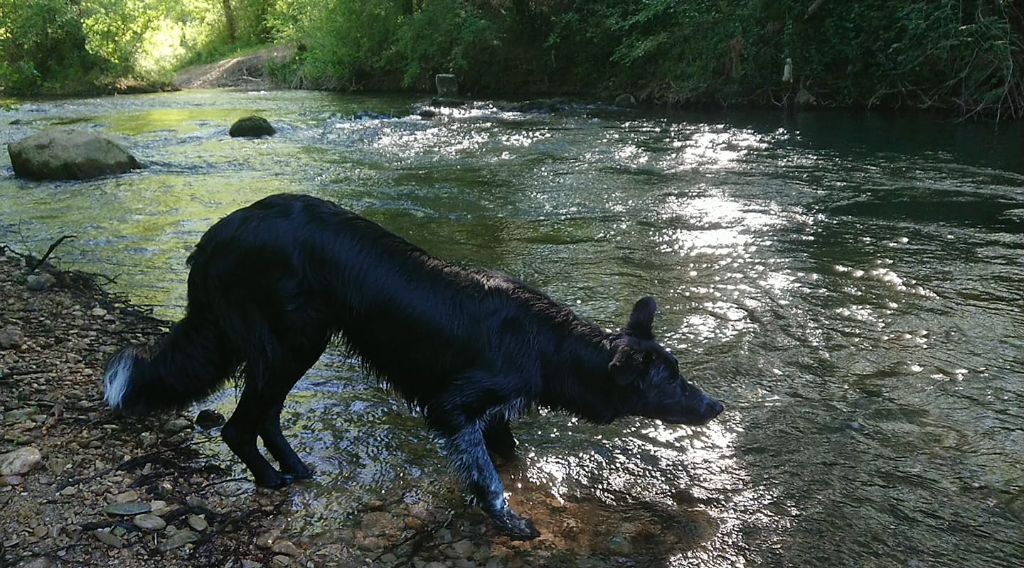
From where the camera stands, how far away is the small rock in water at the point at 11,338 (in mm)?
5047

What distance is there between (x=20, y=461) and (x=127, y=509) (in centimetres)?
72

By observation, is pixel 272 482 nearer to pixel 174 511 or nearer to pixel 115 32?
pixel 174 511

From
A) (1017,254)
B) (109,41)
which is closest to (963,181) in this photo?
(1017,254)

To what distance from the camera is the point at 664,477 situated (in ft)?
13.5

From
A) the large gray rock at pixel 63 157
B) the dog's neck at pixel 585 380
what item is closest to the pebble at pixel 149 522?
the dog's neck at pixel 585 380

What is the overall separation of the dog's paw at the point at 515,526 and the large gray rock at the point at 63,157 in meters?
11.3

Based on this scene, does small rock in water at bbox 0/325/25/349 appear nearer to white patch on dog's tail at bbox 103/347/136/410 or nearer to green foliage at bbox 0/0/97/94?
white patch on dog's tail at bbox 103/347/136/410

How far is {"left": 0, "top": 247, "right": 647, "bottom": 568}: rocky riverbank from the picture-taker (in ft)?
10.9

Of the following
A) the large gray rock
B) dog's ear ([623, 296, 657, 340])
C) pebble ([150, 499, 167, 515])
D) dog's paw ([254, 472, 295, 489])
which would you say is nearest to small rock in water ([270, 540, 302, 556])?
dog's paw ([254, 472, 295, 489])

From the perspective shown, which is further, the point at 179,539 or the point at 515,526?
the point at 515,526

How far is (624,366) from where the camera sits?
388cm

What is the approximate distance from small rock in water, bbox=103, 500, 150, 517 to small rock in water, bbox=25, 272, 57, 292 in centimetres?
361

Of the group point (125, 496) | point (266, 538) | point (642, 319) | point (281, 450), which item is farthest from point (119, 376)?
point (642, 319)

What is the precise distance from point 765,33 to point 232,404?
21172 millimetres
